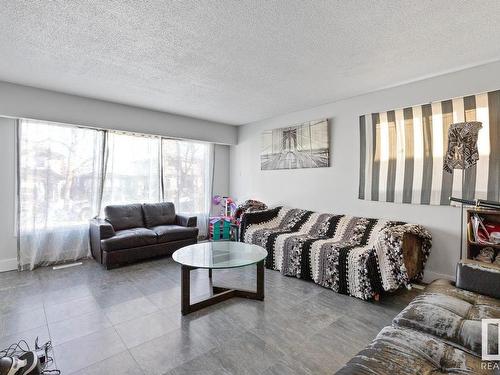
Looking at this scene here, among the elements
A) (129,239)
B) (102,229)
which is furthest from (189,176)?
(102,229)

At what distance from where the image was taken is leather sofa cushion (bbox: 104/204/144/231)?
154 inches

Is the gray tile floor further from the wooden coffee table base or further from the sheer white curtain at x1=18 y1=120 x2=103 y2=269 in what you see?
the sheer white curtain at x1=18 y1=120 x2=103 y2=269

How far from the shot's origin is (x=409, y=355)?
1170 mm

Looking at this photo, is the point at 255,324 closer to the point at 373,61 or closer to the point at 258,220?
the point at 258,220

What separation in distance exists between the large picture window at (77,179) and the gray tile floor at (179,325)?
2.15ft

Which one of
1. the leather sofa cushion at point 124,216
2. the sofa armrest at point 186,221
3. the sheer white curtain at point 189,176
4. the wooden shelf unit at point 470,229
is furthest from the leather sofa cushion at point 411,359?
the sheer white curtain at point 189,176

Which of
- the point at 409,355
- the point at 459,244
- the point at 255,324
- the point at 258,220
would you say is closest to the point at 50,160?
the point at 258,220

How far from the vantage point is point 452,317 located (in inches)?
56.4

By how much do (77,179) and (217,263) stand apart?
2777 millimetres

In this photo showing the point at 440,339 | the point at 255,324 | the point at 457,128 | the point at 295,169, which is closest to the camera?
the point at 440,339

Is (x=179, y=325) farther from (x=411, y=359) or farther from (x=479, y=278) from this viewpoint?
(x=479, y=278)

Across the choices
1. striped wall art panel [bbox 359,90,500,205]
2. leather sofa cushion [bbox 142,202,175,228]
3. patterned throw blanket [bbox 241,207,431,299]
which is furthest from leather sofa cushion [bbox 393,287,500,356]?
leather sofa cushion [bbox 142,202,175,228]

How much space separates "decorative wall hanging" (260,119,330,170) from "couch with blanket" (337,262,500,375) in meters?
2.51

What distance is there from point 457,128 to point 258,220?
2.75 m
